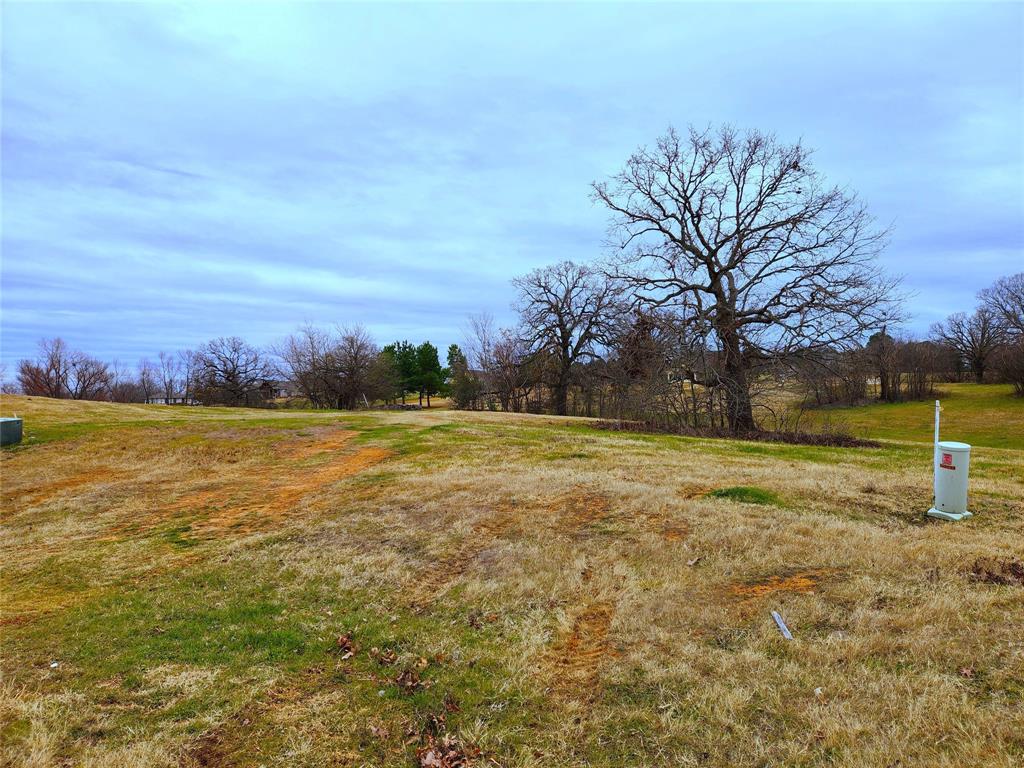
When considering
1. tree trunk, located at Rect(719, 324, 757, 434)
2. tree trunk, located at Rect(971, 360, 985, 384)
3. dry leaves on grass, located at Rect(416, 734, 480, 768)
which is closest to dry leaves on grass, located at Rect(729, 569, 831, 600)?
dry leaves on grass, located at Rect(416, 734, 480, 768)

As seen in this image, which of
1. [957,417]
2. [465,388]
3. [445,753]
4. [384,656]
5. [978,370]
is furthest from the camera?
[978,370]

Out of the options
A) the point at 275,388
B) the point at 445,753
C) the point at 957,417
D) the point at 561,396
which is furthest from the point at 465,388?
the point at 445,753

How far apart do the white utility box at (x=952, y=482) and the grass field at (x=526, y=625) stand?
0.24 metres

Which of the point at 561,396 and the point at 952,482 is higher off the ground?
the point at 561,396

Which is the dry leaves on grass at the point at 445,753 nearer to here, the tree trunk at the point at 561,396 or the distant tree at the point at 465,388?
the tree trunk at the point at 561,396

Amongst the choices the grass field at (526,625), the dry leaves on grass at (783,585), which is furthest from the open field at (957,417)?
the dry leaves on grass at (783,585)

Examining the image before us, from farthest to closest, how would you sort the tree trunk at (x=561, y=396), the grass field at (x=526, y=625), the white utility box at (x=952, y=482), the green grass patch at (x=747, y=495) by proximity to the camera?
1. the tree trunk at (x=561, y=396)
2. the green grass patch at (x=747, y=495)
3. the white utility box at (x=952, y=482)
4. the grass field at (x=526, y=625)

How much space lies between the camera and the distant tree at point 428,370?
4931 centimetres

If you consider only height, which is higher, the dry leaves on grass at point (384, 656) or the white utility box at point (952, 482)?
the white utility box at point (952, 482)

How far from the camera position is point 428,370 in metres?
50.0

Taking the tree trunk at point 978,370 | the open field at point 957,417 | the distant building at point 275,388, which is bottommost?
the open field at point 957,417

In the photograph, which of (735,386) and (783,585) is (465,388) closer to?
(735,386)

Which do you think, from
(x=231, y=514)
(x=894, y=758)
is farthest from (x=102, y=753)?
(x=231, y=514)

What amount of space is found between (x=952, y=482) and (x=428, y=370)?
46.4 metres
